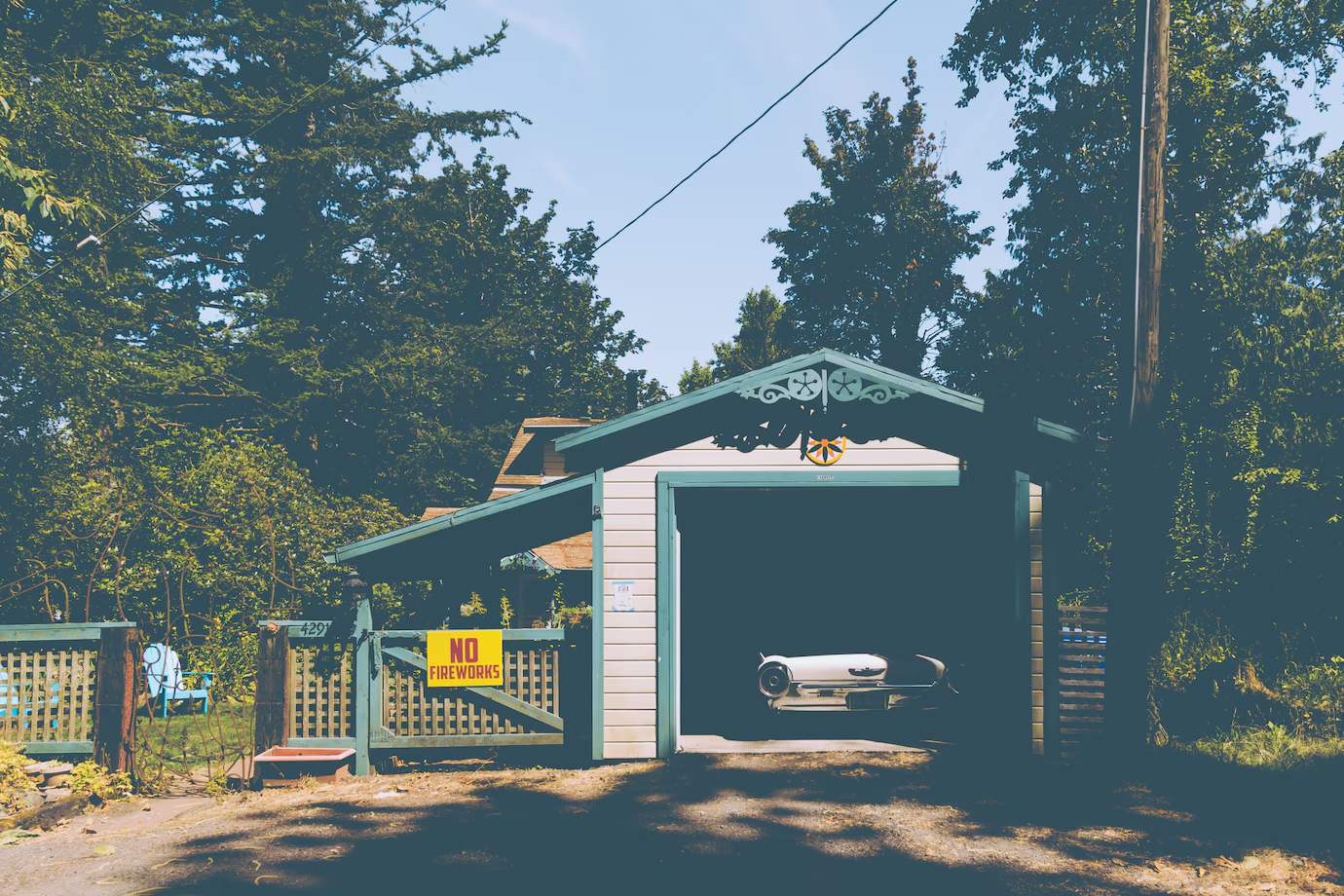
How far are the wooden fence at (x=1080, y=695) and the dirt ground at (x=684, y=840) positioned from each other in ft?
1.98

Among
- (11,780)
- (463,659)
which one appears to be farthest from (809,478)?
(11,780)

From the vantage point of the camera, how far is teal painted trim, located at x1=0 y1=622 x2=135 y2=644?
909 centimetres

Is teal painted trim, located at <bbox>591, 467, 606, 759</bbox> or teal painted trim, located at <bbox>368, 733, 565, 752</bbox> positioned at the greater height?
teal painted trim, located at <bbox>591, 467, 606, 759</bbox>

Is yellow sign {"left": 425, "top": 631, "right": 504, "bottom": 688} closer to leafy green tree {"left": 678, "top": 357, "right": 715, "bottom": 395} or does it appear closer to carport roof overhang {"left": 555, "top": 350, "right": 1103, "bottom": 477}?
carport roof overhang {"left": 555, "top": 350, "right": 1103, "bottom": 477}

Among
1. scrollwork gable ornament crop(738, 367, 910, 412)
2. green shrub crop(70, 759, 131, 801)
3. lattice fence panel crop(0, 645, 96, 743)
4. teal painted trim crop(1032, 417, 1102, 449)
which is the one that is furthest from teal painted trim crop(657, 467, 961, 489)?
lattice fence panel crop(0, 645, 96, 743)

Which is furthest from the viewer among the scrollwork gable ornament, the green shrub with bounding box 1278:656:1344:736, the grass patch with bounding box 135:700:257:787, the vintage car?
the vintage car

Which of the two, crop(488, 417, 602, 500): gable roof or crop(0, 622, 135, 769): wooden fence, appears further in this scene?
crop(488, 417, 602, 500): gable roof

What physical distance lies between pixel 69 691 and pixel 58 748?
22.6 inches

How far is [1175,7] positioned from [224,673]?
2143 centimetres

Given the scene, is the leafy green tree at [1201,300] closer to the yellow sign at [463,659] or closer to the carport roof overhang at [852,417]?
the carport roof overhang at [852,417]

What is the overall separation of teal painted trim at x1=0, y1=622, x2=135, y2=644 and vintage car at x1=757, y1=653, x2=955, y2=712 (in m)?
7.45

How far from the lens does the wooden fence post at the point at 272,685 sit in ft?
30.6

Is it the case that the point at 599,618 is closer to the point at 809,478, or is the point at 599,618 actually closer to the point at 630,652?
the point at 630,652

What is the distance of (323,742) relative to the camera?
941 cm
